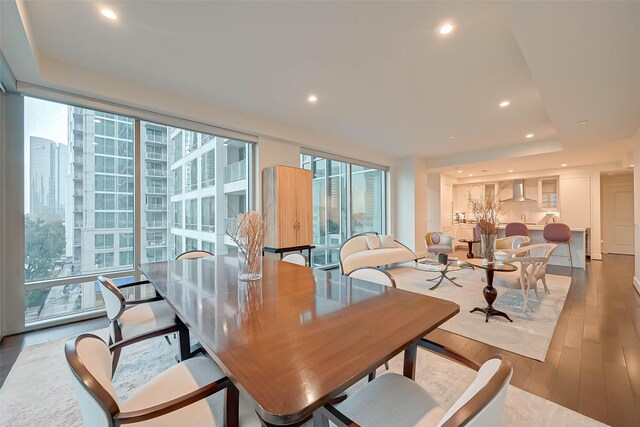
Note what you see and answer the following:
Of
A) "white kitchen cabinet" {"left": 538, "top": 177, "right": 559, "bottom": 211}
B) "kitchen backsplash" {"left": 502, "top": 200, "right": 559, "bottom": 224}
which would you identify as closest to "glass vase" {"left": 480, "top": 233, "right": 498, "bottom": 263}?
"kitchen backsplash" {"left": 502, "top": 200, "right": 559, "bottom": 224}

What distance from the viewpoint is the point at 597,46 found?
2.05m

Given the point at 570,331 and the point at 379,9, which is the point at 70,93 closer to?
the point at 379,9

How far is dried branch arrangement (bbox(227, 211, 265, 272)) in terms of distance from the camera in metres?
1.97

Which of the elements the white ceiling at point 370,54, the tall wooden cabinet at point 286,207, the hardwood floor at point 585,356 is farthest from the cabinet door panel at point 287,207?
the hardwood floor at point 585,356

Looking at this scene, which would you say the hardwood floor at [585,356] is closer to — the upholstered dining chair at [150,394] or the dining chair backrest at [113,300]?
the dining chair backrest at [113,300]

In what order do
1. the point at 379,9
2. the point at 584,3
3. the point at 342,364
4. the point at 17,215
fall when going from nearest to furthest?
1. the point at 342,364
2. the point at 584,3
3. the point at 379,9
4. the point at 17,215

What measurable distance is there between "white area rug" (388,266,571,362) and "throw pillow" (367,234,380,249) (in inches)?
37.2

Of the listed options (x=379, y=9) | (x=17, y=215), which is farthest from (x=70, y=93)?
(x=379, y=9)

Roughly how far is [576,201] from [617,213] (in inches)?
70.5

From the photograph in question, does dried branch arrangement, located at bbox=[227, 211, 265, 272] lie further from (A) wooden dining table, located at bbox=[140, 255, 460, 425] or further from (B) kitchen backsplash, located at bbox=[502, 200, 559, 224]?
(B) kitchen backsplash, located at bbox=[502, 200, 559, 224]

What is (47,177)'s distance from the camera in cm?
300

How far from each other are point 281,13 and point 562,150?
6150 millimetres

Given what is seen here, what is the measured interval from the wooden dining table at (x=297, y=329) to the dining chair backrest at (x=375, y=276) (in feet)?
0.62

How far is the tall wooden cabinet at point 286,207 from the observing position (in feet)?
13.9
